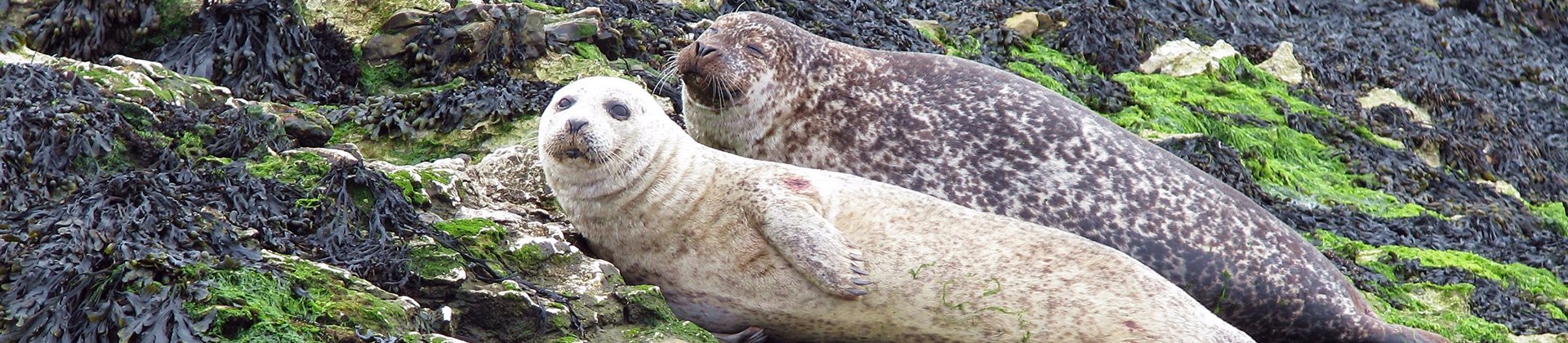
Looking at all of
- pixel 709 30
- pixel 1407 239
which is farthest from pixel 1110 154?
pixel 1407 239

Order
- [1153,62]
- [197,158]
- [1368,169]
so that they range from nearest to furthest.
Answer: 1. [197,158]
2. [1368,169]
3. [1153,62]

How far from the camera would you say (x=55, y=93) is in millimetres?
5727

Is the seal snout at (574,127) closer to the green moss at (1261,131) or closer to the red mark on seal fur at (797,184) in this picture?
the red mark on seal fur at (797,184)

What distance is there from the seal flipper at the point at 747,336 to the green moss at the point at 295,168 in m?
1.52

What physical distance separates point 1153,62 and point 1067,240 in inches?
228

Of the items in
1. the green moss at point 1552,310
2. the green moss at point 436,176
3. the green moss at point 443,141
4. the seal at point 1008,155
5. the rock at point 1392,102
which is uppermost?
the green moss at point 436,176

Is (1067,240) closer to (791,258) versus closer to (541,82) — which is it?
(791,258)

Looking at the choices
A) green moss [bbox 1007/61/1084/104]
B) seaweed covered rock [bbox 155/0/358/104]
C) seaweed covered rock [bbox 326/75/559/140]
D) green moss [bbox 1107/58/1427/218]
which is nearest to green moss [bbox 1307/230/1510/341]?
green moss [bbox 1107/58/1427/218]

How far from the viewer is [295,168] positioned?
5668mm

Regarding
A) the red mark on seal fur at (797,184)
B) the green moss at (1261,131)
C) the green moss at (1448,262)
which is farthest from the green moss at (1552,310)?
the red mark on seal fur at (797,184)

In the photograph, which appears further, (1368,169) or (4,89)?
(1368,169)

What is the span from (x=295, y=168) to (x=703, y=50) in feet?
6.36

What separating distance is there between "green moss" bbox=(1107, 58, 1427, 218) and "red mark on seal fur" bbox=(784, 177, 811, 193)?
427 cm

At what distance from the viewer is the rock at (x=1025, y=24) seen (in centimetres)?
1114
